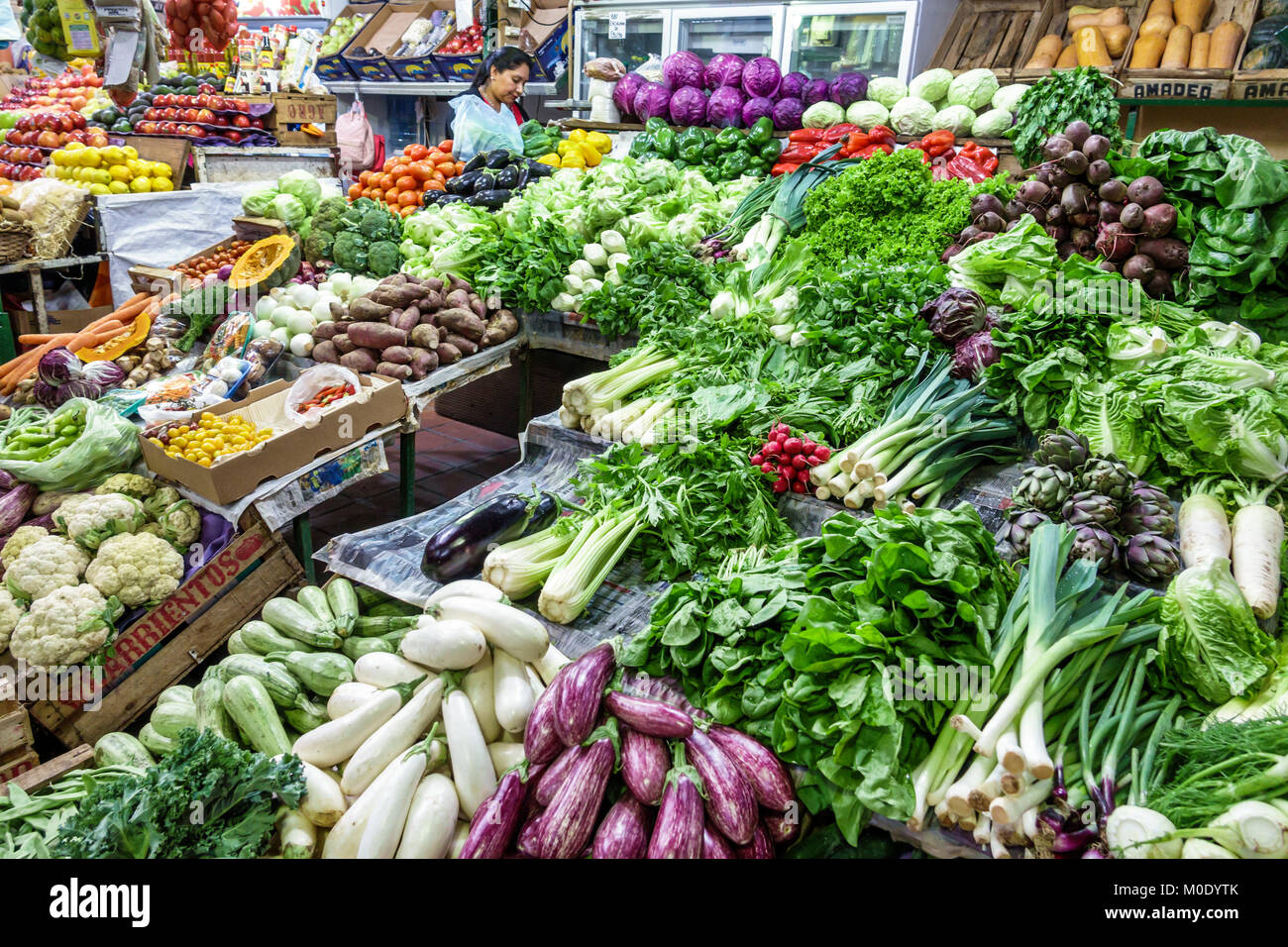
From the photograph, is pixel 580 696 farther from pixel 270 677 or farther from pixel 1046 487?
pixel 1046 487

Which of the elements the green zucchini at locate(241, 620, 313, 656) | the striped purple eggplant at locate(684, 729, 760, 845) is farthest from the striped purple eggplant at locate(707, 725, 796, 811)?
the green zucchini at locate(241, 620, 313, 656)

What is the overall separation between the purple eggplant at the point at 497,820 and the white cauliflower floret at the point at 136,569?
2.04m

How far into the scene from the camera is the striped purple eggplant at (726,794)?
1779mm

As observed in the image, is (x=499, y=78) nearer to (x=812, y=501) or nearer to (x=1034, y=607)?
(x=812, y=501)

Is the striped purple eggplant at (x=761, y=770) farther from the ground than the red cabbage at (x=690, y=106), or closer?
closer

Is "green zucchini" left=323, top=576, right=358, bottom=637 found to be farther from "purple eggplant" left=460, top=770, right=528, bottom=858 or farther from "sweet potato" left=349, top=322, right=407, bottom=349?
"sweet potato" left=349, top=322, right=407, bottom=349

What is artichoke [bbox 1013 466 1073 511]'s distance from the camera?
2576mm

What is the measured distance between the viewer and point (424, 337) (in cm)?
446

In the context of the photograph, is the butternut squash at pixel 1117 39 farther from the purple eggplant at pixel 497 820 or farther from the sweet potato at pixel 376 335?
the purple eggplant at pixel 497 820

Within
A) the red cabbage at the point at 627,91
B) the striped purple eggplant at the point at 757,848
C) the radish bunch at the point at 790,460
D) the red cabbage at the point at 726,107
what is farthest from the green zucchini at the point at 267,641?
the red cabbage at the point at 627,91

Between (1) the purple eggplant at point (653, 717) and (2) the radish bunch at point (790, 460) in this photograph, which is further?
(2) the radish bunch at point (790, 460)

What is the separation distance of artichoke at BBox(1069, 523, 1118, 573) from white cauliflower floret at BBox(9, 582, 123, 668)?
11.0 ft

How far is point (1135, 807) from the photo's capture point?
163 centimetres

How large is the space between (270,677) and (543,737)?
101cm
